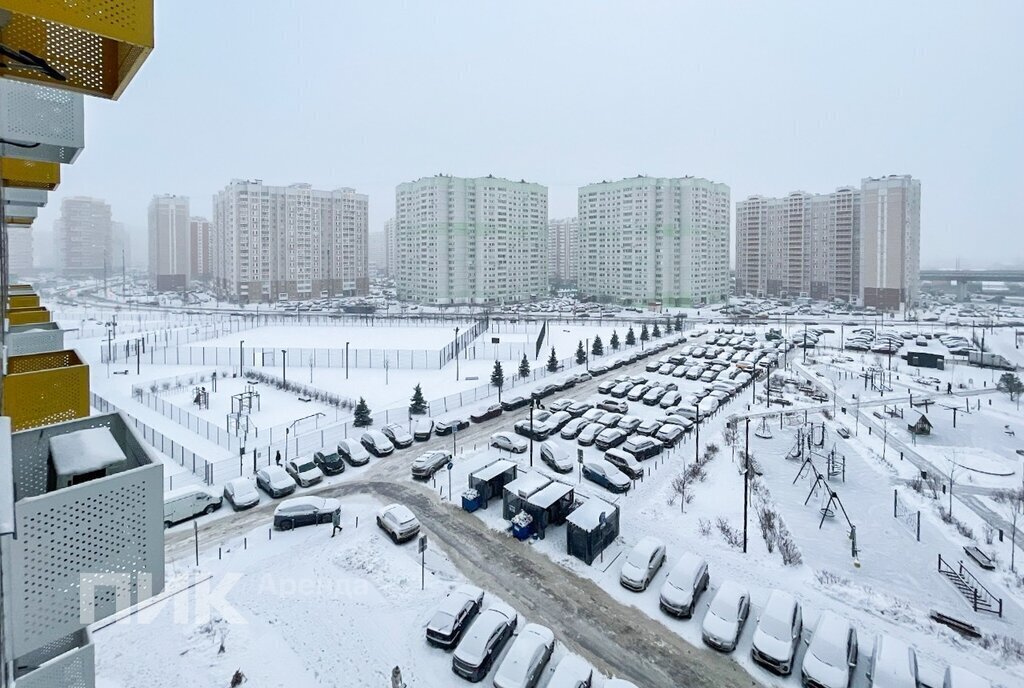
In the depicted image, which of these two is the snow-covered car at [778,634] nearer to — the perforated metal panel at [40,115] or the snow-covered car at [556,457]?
the snow-covered car at [556,457]

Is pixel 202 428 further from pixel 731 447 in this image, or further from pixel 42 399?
pixel 731 447

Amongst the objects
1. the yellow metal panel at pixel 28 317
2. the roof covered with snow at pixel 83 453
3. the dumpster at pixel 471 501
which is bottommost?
the dumpster at pixel 471 501

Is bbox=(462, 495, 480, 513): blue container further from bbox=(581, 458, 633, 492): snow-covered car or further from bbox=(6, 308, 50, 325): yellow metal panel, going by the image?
bbox=(6, 308, 50, 325): yellow metal panel

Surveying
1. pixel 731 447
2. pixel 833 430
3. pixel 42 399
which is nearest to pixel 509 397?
pixel 731 447

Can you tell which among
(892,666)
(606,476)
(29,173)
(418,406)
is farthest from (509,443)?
(29,173)

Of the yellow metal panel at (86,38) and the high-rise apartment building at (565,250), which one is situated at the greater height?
the high-rise apartment building at (565,250)

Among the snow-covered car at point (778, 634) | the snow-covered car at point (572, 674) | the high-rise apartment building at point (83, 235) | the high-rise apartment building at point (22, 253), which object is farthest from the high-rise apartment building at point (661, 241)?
the high-rise apartment building at point (22, 253)
